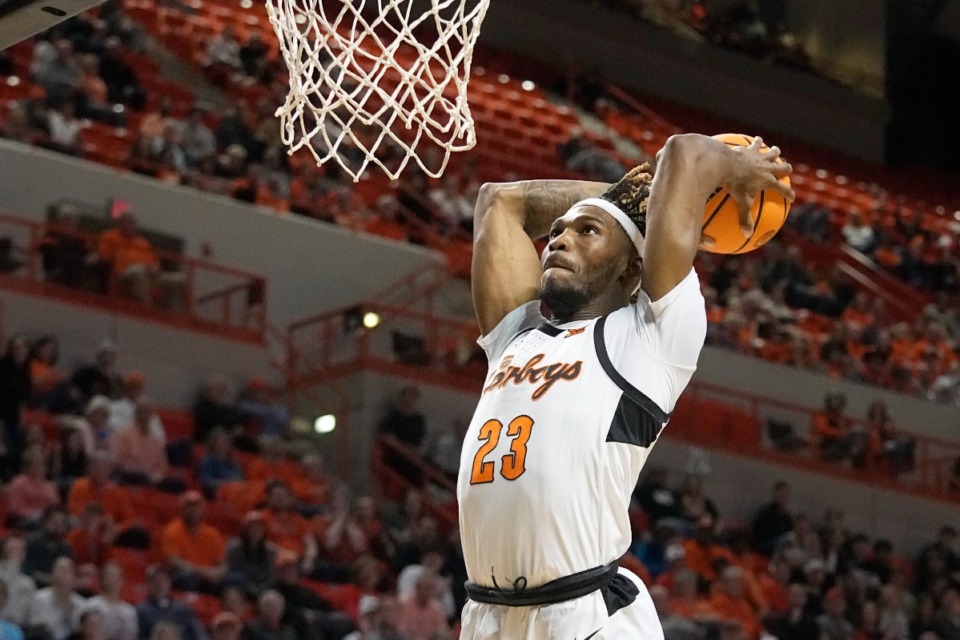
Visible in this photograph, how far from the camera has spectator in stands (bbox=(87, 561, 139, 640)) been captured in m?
8.76

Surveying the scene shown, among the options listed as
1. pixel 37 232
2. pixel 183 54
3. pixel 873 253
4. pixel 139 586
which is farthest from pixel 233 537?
pixel 873 253

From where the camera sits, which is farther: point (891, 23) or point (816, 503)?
point (891, 23)

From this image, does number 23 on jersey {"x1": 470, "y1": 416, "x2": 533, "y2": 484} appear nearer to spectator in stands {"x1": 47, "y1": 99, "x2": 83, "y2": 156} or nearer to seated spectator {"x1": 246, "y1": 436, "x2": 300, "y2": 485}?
seated spectator {"x1": 246, "y1": 436, "x2": 300, "y2": 485}

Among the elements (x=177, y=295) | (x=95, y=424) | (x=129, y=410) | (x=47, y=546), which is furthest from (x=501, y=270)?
(x=177, y=295)

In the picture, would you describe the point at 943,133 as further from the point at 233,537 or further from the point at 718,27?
the point at 233,537

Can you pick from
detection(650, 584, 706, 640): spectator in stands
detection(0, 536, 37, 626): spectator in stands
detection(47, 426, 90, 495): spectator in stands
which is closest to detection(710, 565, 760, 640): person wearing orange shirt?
detection(650, 584, 706, 640): spectator in stands

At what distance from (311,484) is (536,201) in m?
6.89

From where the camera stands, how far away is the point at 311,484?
38.3ft

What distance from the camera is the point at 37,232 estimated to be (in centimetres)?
1255

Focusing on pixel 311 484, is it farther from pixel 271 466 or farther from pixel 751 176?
pixel 751 176

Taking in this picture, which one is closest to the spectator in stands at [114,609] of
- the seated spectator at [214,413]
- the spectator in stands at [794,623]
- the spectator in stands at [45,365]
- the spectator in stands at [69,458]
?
the spectator in stands at [69,458]

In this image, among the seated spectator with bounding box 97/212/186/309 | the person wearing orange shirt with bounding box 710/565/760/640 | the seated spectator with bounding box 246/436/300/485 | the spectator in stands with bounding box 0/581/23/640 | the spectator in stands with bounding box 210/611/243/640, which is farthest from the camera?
the seated spectator with bounding box 97/212/186/309

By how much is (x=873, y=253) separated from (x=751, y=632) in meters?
9.46

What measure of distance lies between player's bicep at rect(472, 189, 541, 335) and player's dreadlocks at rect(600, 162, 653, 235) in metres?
0.31
